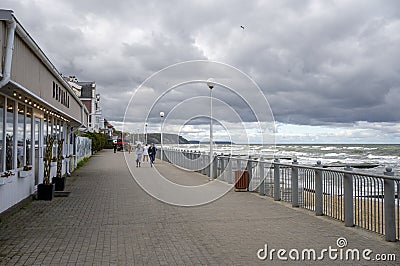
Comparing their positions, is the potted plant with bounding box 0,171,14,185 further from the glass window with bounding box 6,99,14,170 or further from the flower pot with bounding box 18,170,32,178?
the flower pot with bounding box 18,170,32,178

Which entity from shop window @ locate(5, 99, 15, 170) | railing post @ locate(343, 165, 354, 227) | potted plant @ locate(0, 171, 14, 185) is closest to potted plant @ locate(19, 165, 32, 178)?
shop window @ locate(5, 99, 15, 170)

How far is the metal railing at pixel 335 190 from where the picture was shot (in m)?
7.03

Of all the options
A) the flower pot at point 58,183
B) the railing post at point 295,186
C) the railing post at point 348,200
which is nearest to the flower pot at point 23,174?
the flower pot at point 58,183

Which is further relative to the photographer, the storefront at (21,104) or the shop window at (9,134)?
the shop window at (9,134)

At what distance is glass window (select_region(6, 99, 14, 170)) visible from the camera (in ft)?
31.8

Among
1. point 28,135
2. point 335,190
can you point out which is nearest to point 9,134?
point 28,135

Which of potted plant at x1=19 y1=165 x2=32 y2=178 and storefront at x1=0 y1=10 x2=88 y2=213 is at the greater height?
storefront at x1=0 y1=10 x2=88 y2=213

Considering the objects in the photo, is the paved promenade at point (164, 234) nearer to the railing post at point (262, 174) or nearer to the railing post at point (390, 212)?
the railing post at point (390, 212)

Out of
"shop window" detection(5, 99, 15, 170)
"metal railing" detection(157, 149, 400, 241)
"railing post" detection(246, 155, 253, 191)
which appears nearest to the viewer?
"metal railing" detection(157, 149, 400, 241)

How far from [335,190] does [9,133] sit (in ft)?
23.7

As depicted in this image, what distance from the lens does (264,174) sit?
1278 cm

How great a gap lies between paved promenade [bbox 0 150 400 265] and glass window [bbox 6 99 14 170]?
3.95 ft

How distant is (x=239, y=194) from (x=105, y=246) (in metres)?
7.07

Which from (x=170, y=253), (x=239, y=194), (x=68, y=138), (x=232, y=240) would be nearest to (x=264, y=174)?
(x=239, y=194)
